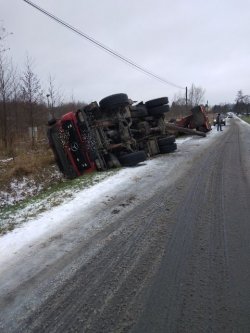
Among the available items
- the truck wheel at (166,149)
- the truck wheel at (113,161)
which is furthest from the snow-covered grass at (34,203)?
the truck wheel at (166,149)

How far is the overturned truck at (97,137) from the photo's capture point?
12336 millimetres

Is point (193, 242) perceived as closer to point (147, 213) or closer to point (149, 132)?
point (147, 213)

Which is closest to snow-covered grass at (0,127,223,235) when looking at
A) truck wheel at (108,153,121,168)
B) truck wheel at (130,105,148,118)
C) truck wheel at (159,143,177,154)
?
truck wheel at (108,153,121,168)

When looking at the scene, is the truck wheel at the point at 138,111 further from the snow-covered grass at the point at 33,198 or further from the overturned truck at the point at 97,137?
the snow-covered grass at the point at 33,198

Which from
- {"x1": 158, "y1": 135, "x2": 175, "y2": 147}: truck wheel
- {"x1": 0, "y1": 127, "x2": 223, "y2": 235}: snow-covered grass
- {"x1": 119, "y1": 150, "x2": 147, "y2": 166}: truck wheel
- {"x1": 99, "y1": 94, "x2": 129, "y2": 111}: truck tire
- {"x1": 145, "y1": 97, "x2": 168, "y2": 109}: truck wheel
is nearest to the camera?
{"x1": 0, "y1": 127, "x2": 223, "y2": 235}: snow-covered grass

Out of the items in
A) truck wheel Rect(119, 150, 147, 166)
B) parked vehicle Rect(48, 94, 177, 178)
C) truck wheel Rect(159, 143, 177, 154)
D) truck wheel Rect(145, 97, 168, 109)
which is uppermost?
truck wheel Rect(145, 97, 168, 109)

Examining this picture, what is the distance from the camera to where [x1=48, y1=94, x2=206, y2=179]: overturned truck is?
12.3 meters

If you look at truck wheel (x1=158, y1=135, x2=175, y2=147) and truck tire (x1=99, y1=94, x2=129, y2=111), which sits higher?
truck tire (x1=99, y1=94, x2=129, y2=111)

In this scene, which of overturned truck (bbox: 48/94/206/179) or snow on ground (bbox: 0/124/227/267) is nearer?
snow on ground (bbox: 0/124/227/267)

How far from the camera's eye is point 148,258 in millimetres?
4719

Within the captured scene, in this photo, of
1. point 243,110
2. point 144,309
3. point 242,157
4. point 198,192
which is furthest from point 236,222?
point 243,110

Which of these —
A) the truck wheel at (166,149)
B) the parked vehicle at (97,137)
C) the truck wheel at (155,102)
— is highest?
Result: the truck wheel at (155,102)

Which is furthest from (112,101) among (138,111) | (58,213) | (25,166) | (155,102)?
(58,213)

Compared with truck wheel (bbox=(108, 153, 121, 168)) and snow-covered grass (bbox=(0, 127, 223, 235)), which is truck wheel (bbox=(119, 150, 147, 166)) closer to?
truck wheel (bbox=(108, 153, 121, 168))
